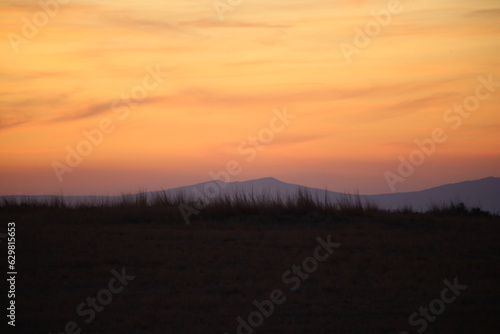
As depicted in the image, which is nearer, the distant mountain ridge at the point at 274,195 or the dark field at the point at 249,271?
the dark field at the point at 249,271

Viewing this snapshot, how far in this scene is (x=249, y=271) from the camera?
10.6 metres

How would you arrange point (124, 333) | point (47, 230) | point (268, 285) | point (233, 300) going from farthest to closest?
1. point (47, 230)
2. point (268, 285)
3. point (233, 300)
4. point (124, 333)

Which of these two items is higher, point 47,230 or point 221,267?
point 47,230

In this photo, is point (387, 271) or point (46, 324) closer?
point (46, 324)

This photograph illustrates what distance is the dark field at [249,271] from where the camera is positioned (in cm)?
785

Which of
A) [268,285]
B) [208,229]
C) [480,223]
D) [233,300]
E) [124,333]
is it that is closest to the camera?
[124,333]

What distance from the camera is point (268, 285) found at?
379 inches

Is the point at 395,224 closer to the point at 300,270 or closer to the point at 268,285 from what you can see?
the point at 300,270

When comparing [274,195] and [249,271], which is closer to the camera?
[249,271]

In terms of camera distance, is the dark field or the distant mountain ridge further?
the distant mountain ridge

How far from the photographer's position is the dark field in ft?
25.7

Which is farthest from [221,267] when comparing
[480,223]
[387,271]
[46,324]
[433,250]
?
[480,223]

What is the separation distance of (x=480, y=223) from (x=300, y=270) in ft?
28.8

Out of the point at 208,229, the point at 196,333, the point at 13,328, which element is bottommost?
the point at 196,333
